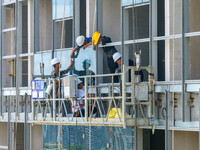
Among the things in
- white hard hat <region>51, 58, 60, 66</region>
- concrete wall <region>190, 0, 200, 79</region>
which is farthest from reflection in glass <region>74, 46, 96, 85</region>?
concrete wall <region>190, 0, 200, 79</region>

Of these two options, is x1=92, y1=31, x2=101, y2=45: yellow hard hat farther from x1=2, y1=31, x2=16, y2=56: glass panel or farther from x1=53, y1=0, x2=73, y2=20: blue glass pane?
x1=2, y1=31, x2=16, y2=56: glass panel

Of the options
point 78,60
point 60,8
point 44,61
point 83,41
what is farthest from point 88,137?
point 60,8

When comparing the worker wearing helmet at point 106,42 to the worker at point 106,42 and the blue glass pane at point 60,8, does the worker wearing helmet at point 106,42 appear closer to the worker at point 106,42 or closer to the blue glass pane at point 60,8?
the worker at point 106,42

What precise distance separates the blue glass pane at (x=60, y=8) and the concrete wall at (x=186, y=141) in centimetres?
560

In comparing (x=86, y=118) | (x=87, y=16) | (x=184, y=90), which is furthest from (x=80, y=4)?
(x=184, y=90)

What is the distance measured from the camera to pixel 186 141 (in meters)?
15.7

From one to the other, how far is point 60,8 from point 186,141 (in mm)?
6344

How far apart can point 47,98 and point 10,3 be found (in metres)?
4.96

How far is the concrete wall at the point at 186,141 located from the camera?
1560 centimetres

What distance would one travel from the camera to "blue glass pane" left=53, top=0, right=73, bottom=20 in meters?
19.4

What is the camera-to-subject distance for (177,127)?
Answer: 15617mm

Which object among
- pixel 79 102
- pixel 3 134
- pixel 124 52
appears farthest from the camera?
pixel 3 134

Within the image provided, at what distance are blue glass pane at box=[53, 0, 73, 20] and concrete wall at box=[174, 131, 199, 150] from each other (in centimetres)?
560

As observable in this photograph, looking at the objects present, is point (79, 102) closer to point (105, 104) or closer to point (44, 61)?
point (105, 104)
